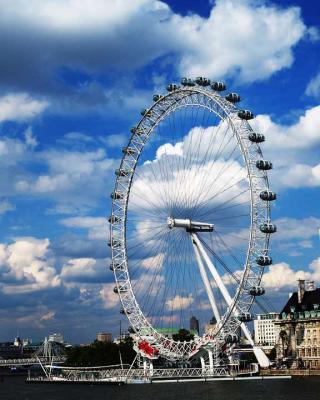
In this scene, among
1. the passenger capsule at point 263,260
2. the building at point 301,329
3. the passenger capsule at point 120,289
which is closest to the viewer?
the passenger capsule at point 263,260

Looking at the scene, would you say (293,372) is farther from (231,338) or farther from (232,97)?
(232,97)

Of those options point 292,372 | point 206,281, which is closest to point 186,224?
point 206,281

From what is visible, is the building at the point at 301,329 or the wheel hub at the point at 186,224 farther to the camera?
the building at the point at 301,329

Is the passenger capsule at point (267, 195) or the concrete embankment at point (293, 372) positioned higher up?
the passenger capsule at point (267, 195)

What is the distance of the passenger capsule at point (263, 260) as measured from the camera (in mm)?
80938

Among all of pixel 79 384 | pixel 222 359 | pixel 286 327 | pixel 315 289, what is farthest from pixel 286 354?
pixel 79 384

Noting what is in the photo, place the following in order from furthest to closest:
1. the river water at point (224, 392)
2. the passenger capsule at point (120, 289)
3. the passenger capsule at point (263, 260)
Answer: the passenger capsule at point (120, 289) < the passenger capsule at point (263, 260) < the river water at point (224, 392)

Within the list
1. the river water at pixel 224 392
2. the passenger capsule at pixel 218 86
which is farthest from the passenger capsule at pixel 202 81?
the river water at pixel 224 392

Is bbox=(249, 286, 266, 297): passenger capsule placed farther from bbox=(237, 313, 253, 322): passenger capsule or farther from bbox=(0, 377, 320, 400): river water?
bbox=(0, 377, 320, 400): river water

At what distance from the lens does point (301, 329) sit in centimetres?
11531

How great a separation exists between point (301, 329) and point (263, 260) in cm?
3886

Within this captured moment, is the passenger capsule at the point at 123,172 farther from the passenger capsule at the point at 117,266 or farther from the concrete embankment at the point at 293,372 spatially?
the concrete embankment at the point at 293,372

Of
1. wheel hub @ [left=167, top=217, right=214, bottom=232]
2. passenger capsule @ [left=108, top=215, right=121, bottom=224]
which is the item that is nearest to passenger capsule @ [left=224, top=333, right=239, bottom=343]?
wheel hub @ [left=167, top=217, right=214, bottom=232]

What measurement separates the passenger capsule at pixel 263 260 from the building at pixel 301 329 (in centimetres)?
3403
